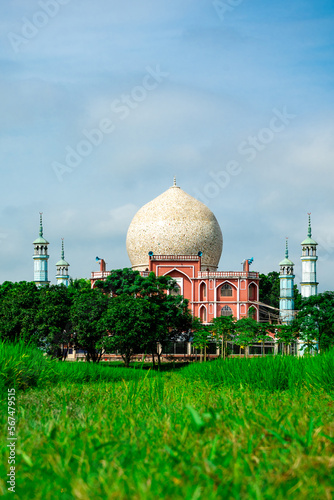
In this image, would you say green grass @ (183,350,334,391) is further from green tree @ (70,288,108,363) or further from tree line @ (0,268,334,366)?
green tree @ (70,288,108,363)

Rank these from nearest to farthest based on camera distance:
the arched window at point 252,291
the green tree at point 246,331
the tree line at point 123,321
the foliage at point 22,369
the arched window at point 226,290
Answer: the foliage at point 22,369 < the tree line at point 123,321 < the green tree at point 246,331 < the arched window at point 226,290 < the arched window at point 252,291

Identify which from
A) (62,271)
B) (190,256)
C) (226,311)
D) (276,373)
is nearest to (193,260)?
(190,256)

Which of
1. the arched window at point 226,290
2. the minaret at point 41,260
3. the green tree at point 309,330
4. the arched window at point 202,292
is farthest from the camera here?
the minaret at point 41,260

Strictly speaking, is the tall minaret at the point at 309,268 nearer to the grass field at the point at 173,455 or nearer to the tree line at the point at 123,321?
the tree line at the point at 123,321

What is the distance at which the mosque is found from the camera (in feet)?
106

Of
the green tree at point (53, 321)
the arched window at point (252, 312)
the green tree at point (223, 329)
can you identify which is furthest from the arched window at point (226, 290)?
the green tree at point (53, 321)

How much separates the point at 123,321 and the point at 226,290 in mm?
11091

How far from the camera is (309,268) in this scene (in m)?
38.9

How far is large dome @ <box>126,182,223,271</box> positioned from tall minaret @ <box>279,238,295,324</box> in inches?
238

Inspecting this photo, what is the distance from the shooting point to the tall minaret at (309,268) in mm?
38281

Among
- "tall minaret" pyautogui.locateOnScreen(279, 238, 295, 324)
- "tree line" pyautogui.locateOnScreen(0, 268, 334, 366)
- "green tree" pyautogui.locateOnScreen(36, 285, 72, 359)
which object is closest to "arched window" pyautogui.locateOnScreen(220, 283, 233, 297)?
"tree line" pyautogui.locateOnScreen(0, 268, 334, 366)

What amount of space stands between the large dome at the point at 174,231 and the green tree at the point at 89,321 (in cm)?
1055

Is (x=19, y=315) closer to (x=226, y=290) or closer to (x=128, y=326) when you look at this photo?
(x=128, y=326)

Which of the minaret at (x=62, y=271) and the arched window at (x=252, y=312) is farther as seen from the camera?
the minaret at (x=62, y=271)
